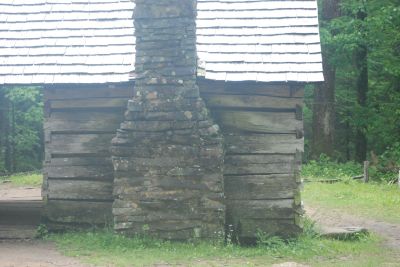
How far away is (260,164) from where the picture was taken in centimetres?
938

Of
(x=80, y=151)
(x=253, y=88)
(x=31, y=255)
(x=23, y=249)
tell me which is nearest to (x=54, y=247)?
(x=23, y=249)

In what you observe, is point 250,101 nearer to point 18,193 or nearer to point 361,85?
point 18,193

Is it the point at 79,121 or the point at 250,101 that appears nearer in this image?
the point at 250,101

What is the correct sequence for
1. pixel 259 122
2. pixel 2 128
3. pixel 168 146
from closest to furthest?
pixel 168 146, pixel 259 122, pixel 2 128

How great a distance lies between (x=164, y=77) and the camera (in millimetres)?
8961

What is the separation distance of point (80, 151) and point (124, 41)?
209cm

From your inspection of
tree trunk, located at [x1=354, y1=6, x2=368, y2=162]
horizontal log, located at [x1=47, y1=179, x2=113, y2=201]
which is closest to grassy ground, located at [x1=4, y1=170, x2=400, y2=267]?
horizontal log, located at [x1=47, y1=179, x2=113, y2=201]

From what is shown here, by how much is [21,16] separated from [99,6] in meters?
1.48

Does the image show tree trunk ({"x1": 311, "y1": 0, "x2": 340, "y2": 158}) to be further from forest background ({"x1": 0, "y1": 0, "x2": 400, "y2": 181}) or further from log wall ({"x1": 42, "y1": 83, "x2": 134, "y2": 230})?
log wall ({"x1": 42, "y1": 83, "x2": 134, "y2": 230})

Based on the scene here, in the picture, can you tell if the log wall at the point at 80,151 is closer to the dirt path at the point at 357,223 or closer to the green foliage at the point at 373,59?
the dirt path at the point at 357,223

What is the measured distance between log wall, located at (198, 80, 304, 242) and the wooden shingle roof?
1.26ft

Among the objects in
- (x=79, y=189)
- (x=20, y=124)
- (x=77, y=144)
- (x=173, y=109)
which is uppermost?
(x=173, y=109)

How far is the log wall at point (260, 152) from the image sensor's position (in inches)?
368

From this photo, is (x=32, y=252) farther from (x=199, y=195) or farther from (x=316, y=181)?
(x=316, y=181)
